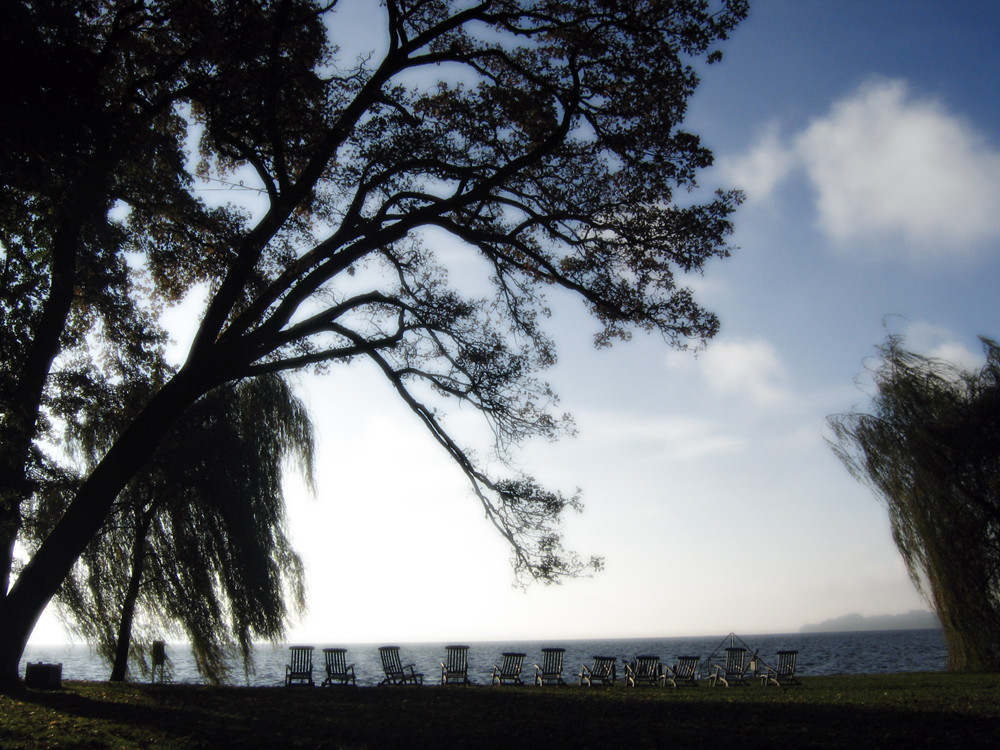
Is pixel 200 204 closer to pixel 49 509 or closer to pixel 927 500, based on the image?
pixel 49 509

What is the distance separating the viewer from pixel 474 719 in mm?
8867

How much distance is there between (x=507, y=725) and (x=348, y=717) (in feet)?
6.43

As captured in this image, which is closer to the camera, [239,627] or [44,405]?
[44,405]

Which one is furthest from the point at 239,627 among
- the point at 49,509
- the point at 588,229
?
the point at 588,229

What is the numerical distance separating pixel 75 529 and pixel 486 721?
527 cm

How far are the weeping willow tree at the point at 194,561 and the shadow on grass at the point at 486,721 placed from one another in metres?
3.94

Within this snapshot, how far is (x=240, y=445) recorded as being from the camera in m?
15.7

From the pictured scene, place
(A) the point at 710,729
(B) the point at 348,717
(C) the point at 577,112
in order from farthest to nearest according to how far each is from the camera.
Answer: (C) the point at 577,112 → (B) the point at 348,717 → (A) the point at 710,729

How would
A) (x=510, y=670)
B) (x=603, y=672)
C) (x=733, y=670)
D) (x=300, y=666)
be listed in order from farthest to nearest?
1. (x=733, y=670)
2. (x=510, y=670)
3. (x=603, y=672)
4. (x=300, y=666)

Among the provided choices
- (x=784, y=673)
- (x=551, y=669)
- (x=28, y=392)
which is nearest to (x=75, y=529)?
(x=28, y=392)

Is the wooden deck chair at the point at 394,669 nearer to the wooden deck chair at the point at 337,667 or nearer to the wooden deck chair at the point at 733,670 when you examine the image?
the wooden deck chair at the point at 337,667

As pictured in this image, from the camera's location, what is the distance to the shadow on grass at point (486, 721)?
7.46m

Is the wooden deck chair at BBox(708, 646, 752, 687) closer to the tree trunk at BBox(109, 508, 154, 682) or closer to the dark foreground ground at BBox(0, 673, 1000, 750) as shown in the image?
the dark foreground ground at BBox(0, 673, 1000, 750)

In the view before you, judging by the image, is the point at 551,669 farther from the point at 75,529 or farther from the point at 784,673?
the point at 75,529
